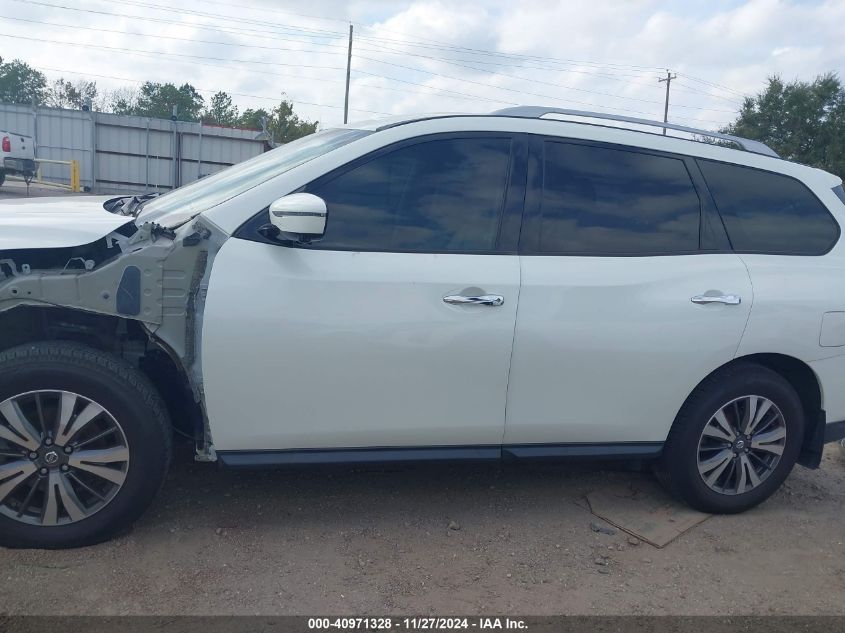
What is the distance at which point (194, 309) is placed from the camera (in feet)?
10.1

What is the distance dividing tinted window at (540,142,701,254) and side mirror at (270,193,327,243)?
107 centimetres

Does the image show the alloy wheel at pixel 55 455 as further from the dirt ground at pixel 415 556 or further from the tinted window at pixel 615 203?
the tinted window at pixel 615 203

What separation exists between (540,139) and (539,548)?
1.91 m

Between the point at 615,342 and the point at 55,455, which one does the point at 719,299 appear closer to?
the point at 615,342

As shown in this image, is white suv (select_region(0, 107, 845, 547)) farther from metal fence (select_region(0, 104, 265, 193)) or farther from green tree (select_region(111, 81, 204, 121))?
green tree (select_region(111, 81, 204, 121))

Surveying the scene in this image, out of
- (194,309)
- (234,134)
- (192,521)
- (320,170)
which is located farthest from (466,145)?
(234,134)

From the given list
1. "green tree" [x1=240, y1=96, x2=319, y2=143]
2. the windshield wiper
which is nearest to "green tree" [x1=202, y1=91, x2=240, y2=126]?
"green tree" [x1=240, y1=96, x2=319, y2=143]

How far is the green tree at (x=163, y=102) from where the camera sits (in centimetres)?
6738

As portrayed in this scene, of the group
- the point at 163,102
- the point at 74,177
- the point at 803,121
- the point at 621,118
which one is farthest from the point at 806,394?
the point at 163,102

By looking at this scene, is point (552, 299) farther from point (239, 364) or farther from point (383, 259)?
point (239, 364)

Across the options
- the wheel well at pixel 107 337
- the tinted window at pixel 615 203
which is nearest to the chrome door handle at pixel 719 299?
the tinted window at pixel 615 203

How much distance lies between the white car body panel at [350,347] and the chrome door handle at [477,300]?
23mm

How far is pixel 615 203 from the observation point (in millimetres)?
3701

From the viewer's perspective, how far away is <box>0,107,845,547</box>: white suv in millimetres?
3070
